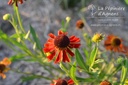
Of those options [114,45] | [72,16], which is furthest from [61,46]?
[72,16]

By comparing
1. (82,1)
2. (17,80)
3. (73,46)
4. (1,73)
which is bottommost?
(17,80)

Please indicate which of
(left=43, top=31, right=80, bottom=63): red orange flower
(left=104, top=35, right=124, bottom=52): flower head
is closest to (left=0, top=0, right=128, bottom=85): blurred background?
(left=104, top=35, right=124, bottom=52): flower head

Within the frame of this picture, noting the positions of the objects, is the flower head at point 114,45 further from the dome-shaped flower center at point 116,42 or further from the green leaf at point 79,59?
the green leaf at point 79,59

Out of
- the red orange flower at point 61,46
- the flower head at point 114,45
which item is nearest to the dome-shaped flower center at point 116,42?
the flower head at point 114,45

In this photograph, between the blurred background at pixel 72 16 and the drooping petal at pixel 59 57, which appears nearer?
the drooping petal at pixel 59 57

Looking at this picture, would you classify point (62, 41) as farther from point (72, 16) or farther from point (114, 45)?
point (72, 16)

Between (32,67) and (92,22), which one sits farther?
(92,22)

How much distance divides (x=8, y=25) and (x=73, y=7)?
0.52m

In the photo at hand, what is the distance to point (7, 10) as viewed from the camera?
2.34 metres

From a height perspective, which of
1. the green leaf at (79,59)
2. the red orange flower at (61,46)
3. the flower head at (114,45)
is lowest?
the flower head at (114,45)

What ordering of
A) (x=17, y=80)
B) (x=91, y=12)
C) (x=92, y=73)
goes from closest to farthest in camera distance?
(x=92, y=73), (x=17, y=80), (x=91, y=12)

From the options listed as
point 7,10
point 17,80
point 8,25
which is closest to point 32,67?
point 17,80

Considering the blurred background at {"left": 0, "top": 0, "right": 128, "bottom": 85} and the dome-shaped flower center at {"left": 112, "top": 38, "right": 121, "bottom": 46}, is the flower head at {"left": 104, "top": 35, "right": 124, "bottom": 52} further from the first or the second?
the blurred background at {"left": 0, "top": 0, "right": 128, "bottom": 85}

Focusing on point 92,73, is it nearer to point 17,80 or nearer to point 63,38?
point 63,38
